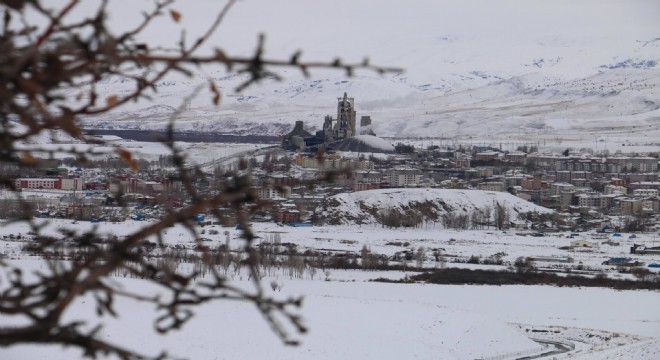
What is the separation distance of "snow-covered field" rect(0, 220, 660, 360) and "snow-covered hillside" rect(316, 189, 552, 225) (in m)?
11.8

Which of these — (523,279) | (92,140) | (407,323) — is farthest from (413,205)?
(92,140)

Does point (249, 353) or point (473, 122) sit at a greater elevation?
point (473, 122)

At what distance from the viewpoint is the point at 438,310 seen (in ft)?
46.0

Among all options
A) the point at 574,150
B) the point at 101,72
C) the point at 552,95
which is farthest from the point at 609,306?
the point at 552,95

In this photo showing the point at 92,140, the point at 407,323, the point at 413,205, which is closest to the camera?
the point at 92,140

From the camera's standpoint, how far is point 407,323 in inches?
505

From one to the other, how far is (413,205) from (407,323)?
2226cm

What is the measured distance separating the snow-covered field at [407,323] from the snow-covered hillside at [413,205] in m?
11.8

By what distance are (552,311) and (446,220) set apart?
17364mm

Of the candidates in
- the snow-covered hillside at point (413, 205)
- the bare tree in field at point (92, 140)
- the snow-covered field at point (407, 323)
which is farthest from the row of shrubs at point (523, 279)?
the bare tree in field at point (92, 140)

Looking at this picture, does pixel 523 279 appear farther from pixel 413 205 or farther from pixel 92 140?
pixel 92 140

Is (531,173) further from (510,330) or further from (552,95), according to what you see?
(552,95)

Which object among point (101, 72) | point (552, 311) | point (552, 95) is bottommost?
point (552, 311)

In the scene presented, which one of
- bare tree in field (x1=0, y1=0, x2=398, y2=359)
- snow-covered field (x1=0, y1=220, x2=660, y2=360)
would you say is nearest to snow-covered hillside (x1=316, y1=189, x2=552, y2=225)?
snow-covered field (x1=0, y1=220, x2=660, y2=360)
